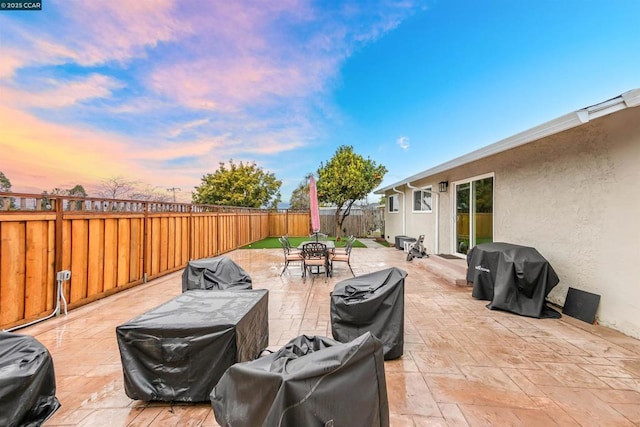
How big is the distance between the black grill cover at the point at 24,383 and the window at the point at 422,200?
998 cm

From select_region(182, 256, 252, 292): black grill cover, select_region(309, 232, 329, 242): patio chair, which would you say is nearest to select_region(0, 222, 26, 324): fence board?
select_region(182, 256, 252, 292): black grill cover

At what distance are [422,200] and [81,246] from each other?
10.2 m

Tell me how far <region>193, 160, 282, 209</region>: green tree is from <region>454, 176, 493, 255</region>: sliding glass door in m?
15.9

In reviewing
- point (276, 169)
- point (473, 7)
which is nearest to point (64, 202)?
point (473, 7)

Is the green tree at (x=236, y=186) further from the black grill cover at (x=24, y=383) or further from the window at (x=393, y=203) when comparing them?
the black grill cover at (x=24, y=383)

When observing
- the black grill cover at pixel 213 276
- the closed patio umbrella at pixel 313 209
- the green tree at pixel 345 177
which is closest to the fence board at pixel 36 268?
the black grill cover at pixel 213 276

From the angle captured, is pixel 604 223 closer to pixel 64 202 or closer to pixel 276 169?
pixel 64 202

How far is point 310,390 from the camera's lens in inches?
44.6

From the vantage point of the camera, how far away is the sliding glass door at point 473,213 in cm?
683

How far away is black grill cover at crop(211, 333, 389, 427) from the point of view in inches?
43.7

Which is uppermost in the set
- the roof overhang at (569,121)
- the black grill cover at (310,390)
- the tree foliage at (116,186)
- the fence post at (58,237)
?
the roof overhang at (569,121)

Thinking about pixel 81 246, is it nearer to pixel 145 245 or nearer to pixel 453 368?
pixel 145 245

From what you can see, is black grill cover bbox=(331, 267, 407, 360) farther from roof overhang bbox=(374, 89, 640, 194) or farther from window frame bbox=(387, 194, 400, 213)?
window frame bbox=(387, 194, 400, 213)

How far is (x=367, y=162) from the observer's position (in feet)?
50.2
